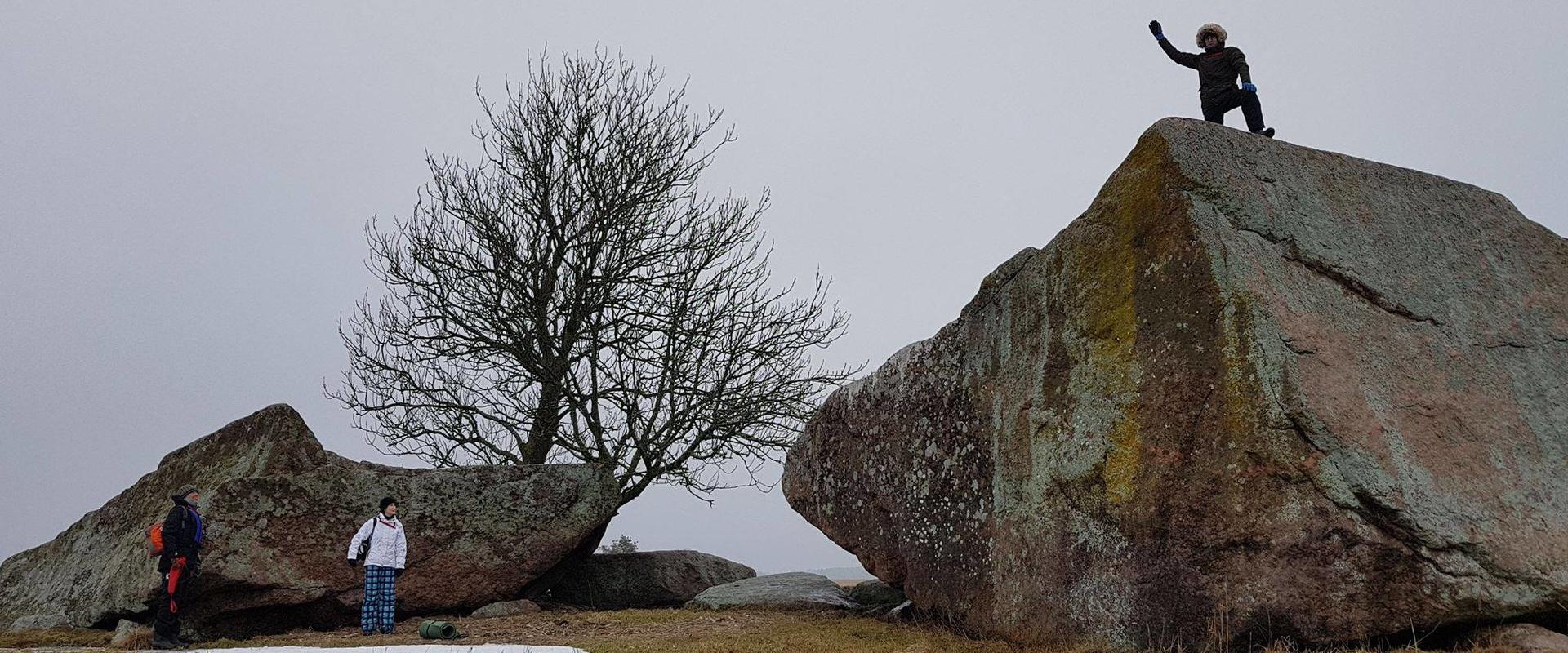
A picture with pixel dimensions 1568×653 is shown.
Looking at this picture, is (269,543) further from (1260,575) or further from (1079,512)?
(1260,575)

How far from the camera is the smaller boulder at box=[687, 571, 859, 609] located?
34.9 feet

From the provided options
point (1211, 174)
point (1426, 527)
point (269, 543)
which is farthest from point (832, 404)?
point (269, 543)

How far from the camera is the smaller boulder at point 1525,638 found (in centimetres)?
550

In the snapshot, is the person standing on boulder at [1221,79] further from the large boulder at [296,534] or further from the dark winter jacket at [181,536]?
the dark winter jacket at [181,536]

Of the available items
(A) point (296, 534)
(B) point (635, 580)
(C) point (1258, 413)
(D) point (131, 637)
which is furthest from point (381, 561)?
(C) point (1258, 413)

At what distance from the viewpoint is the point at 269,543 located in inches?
428

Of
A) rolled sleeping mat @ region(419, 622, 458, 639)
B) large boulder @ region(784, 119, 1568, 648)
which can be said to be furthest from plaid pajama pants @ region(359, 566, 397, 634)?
large boulder @ region(784, 119, 1568, 648)

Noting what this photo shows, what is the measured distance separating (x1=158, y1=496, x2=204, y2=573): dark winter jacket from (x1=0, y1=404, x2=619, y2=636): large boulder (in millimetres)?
556

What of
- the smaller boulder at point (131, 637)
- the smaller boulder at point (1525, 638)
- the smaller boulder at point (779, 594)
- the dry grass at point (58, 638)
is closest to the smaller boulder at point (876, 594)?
the smaller boulder at point (779, 594)

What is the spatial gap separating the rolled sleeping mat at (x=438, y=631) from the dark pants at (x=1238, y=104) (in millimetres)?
7766

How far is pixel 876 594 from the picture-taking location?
36.4 feet

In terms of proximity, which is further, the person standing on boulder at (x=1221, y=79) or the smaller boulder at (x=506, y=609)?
the smaller boulder at (x=506, y=609)


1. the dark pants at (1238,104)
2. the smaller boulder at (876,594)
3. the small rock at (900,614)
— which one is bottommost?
the small rock at (900,614)

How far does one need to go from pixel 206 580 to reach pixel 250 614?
27.4 inches
